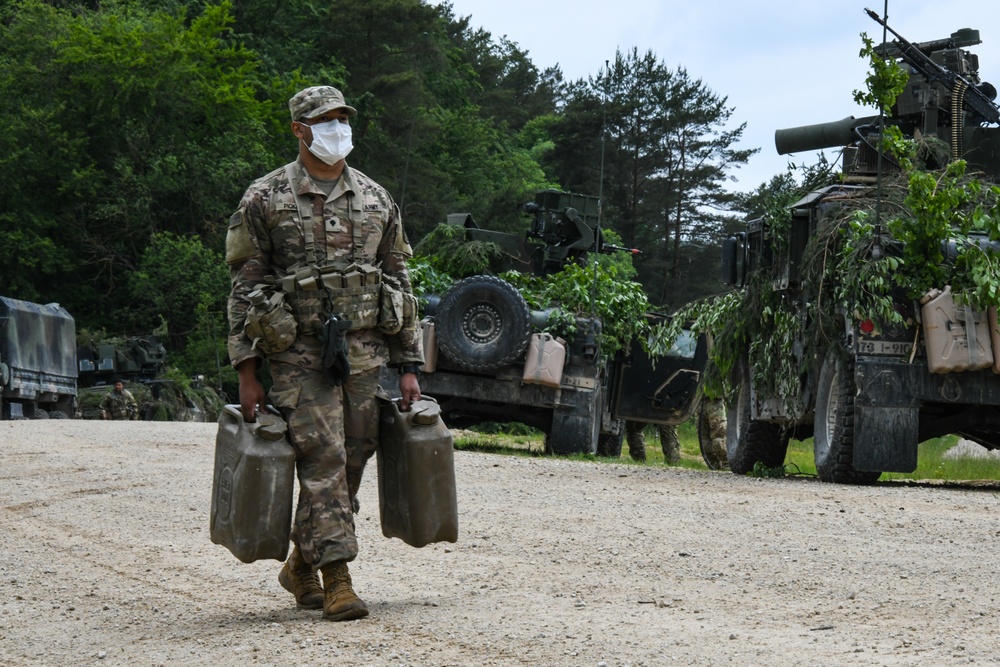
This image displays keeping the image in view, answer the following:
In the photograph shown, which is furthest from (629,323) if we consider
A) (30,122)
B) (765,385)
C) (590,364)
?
(30,122)

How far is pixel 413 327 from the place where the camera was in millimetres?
7062

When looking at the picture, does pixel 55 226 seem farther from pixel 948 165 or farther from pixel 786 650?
pixel 786 650

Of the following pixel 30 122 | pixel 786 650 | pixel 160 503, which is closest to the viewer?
pixel 786 650

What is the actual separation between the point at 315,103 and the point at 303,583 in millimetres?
1925

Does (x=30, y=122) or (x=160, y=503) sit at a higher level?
(x=30, y=122)

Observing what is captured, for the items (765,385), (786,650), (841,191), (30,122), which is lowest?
(786,650)

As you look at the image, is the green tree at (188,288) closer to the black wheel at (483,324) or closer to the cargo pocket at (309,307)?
the black wheel at (483,324)

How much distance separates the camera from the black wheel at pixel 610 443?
2356cm

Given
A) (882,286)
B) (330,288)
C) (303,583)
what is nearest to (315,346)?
(330,288)

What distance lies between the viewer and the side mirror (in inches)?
648

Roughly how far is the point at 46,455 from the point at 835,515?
26.2ft

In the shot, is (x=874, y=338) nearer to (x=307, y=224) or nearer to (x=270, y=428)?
(x=307, y=224)

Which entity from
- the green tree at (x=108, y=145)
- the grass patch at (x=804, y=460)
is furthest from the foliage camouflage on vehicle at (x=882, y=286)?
the green tree at (x=108, y=145)

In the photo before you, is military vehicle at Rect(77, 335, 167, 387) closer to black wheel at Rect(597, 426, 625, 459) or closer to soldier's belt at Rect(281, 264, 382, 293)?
black wheel at Rect(597, 426, 625, 459)
